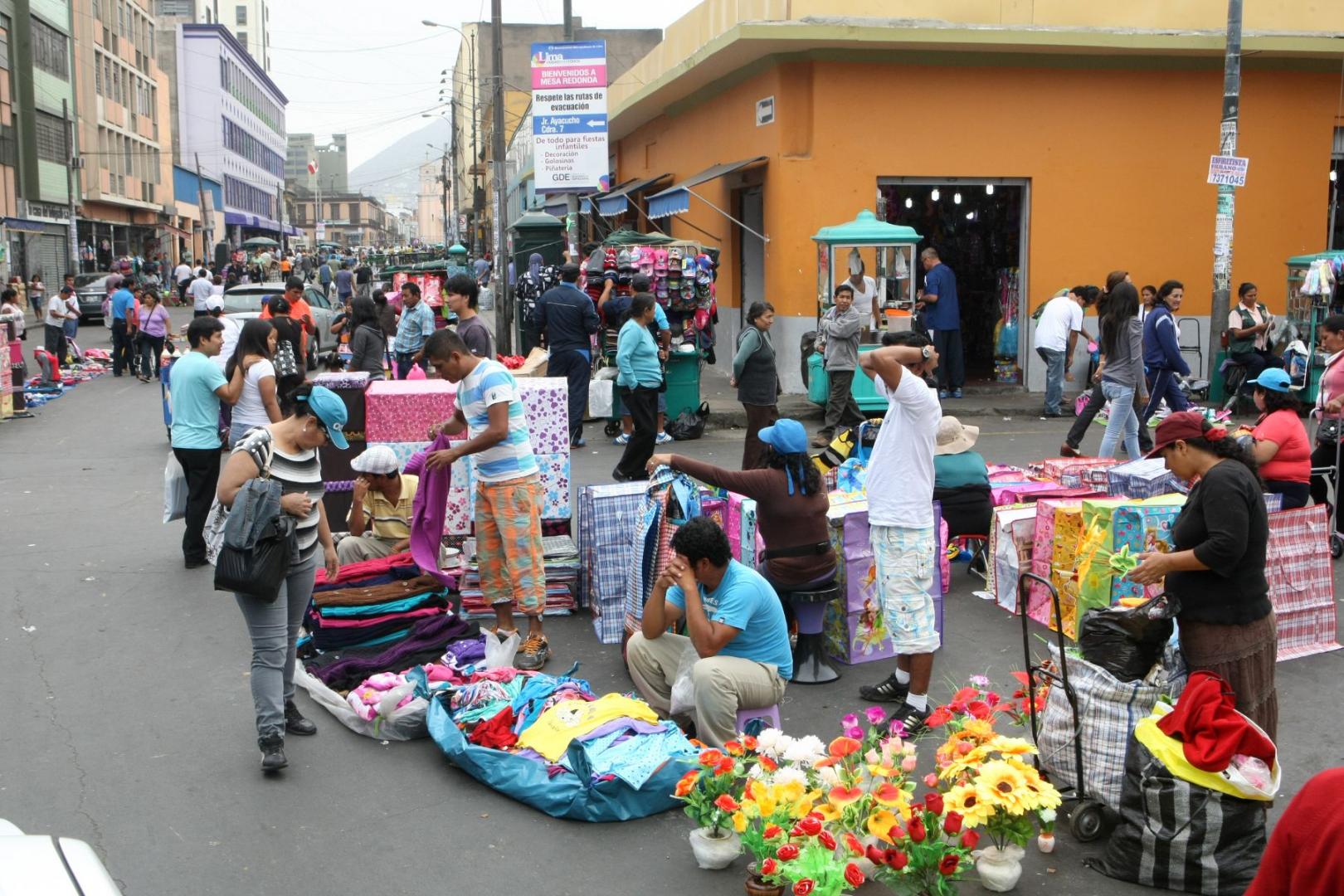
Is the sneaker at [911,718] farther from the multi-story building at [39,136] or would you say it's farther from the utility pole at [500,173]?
the multi-story building at [39,136]

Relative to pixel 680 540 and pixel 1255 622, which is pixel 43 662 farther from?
pixel 1255 622

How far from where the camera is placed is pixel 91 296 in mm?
35594

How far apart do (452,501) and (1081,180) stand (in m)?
12.2

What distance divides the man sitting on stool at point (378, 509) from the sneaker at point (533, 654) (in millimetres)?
1204

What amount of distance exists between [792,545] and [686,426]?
831 cm

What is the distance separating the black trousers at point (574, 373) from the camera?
14.2m

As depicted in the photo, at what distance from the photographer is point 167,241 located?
2552 inches

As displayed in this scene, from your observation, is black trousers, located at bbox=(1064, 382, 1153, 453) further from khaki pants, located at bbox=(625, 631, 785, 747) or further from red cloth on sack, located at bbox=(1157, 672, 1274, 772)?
red cloth on sack, located at bbox=(1157, 672, 1274, 772)

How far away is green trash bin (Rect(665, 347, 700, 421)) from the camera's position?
14852mm

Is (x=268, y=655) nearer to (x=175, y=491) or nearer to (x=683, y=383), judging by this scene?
(x=175, y=491)

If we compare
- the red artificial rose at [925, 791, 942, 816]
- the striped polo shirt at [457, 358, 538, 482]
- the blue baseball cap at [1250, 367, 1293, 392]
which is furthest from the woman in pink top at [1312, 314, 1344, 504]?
the red artificial rose at [925, 791, 942, 816]

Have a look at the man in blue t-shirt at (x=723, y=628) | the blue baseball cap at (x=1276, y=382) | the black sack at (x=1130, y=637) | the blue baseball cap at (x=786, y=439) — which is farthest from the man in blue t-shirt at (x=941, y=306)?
the black sack at (x=1130, y=637)

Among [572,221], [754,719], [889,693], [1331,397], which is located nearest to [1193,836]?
[754,719]

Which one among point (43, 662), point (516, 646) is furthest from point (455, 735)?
point (43, 662)
